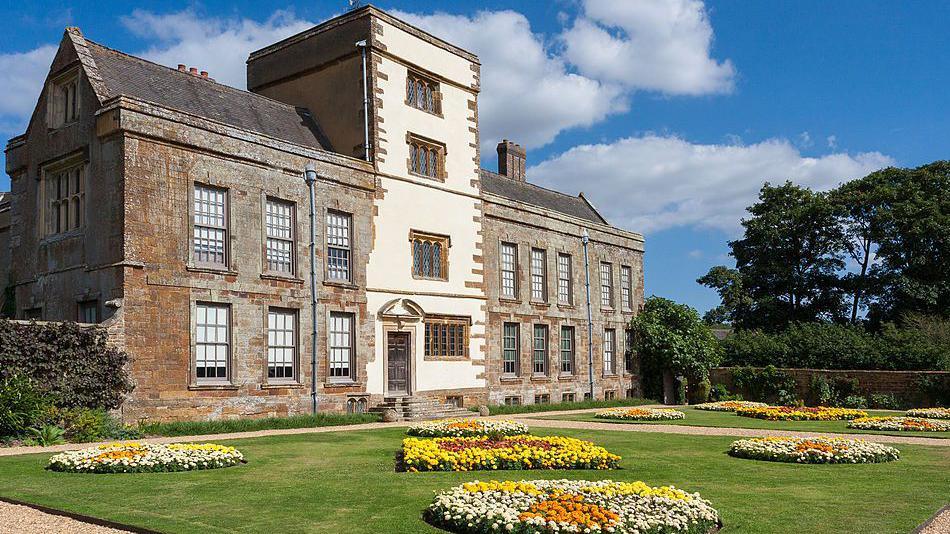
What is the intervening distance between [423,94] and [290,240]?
8739 mm

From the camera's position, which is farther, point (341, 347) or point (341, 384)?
point (341, 347)

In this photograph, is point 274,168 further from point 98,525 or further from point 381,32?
point 98,525

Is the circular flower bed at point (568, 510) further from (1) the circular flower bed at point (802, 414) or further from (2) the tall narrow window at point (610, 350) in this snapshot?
(2) the tall narrow window at point (610, 350)

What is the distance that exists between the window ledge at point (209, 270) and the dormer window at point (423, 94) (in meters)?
9.94

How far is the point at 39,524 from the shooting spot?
950cm

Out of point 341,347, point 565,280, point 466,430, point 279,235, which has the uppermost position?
point 279,235

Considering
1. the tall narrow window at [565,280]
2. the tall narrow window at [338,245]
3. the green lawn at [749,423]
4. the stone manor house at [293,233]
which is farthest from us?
the tall narrow window at [565,280]

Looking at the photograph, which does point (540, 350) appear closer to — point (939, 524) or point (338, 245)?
point (338, 245)

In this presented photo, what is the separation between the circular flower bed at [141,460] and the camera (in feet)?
43.2

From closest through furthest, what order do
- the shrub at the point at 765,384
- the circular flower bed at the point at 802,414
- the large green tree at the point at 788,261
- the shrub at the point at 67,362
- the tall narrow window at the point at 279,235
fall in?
the shrub at the point at 67,362
the tall narrow window at the point at 279,235
the circular flower bed at the point at 802,414
the shrub at the point at 765,384
the large green tree at the point at 788,261

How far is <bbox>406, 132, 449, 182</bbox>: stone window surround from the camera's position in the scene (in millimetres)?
29812

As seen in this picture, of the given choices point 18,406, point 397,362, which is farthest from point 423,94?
point 18,406

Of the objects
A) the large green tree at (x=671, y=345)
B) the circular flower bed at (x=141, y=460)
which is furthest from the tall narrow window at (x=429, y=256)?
the circular flower bed at (x=141, y=460)

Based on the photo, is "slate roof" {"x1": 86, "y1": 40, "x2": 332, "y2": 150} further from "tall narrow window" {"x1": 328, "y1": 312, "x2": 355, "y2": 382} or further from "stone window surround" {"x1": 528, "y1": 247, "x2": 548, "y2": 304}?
"stone window surround" {"x1": 528, "y1": 247, "x2": 548, "y2": 304}
